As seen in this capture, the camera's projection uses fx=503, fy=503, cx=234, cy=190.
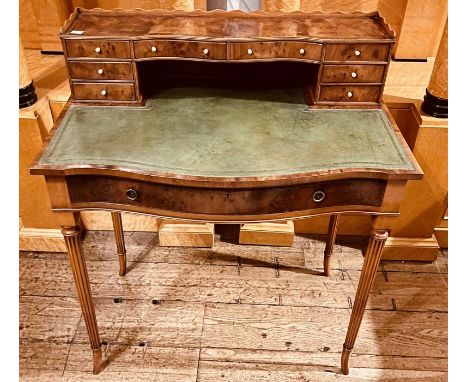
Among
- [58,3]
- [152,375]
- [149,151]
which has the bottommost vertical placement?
[152,375]

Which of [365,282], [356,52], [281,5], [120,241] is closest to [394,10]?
[281,5]

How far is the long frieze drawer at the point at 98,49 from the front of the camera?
1.84 meters

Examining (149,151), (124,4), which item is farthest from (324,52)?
(124,4)

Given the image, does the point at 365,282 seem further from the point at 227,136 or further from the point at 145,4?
the point at 145,4

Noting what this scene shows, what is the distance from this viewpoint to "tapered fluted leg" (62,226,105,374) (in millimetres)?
1842

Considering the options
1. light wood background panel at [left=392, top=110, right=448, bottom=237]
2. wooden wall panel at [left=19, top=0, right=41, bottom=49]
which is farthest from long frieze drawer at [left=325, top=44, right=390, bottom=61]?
wooden wall panel at [left=19, top=0, right=41, bottom=49]

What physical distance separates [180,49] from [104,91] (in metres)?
0.34

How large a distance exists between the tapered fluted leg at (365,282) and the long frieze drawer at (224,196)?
0.17m

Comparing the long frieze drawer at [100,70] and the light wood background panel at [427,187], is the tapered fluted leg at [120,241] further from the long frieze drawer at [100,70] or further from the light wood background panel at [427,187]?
the light wood background panel at [427,187]

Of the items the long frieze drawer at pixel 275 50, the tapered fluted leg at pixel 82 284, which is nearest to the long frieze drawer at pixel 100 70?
the long frieze drawer at pixel 275 50

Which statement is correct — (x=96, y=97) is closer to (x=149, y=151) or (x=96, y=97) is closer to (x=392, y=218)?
(x=149, y=151)

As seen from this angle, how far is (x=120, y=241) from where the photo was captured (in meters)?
2.62

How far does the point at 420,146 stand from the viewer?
94.6 inches

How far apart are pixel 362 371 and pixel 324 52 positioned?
1424 mm
